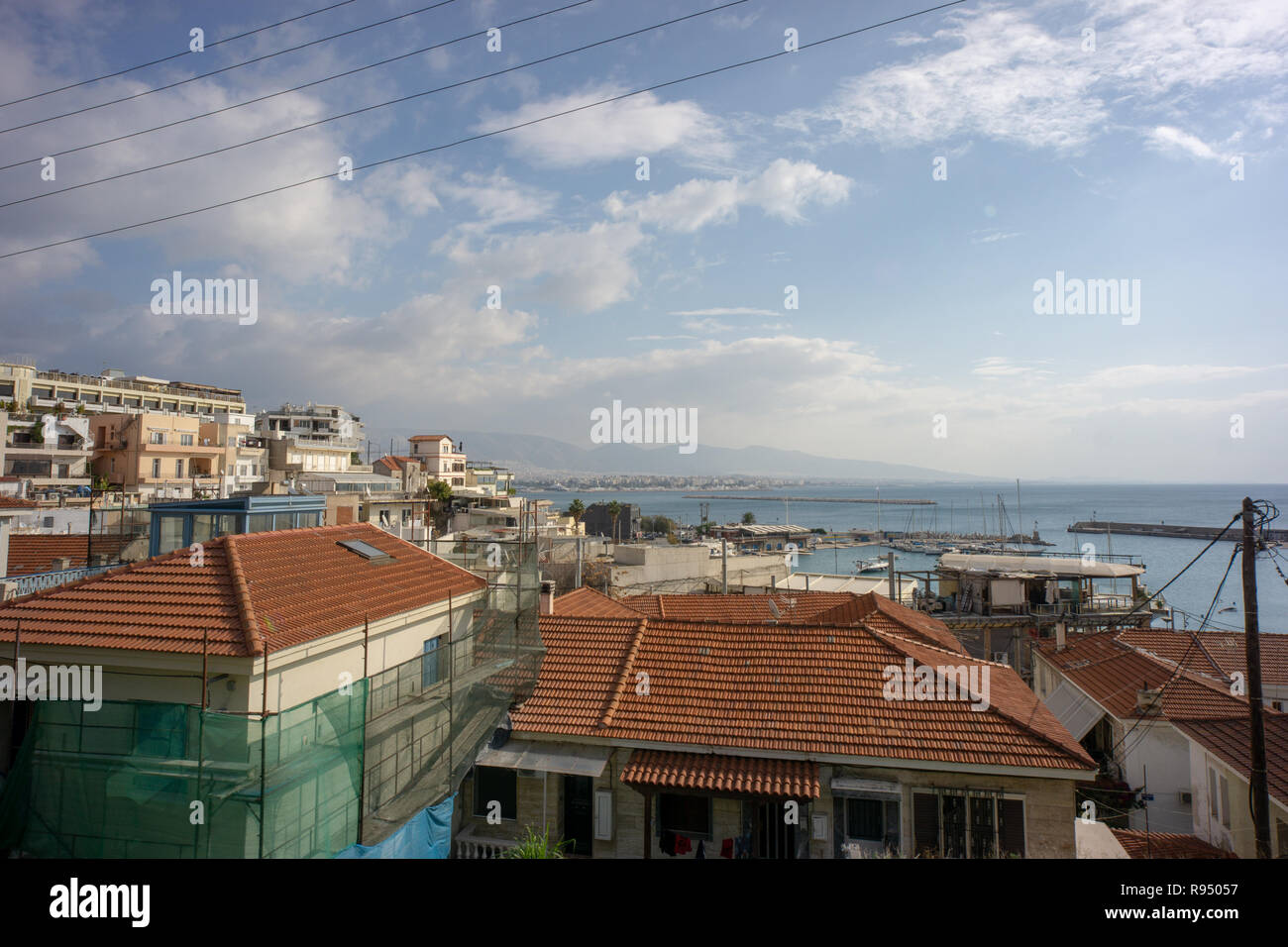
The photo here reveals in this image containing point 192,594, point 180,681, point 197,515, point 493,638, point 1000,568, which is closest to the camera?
point 180,681

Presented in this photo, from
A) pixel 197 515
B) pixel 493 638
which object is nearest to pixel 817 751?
pixel 493 638

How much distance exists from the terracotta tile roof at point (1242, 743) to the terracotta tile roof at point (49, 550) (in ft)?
67.5

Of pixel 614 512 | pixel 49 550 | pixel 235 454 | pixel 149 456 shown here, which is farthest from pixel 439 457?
pixel 49 550

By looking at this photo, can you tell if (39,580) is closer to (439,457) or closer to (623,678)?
(623,678)

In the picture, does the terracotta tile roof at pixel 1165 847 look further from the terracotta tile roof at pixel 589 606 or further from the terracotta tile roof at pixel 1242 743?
the terracotta tile roof at pixel 589 606

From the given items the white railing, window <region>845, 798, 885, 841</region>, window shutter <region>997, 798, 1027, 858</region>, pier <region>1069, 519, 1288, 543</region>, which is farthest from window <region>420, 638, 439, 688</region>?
pier <region>1069, 519, 1288, 543</region>

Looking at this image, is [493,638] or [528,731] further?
[493,638]

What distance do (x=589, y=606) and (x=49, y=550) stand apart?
1477 centimetres

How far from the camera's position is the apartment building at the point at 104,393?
50.2 m

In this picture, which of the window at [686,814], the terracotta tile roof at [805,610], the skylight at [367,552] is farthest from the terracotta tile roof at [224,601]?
the terracotta tile roof at [805,610]

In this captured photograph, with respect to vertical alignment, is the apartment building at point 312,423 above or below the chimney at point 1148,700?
above
